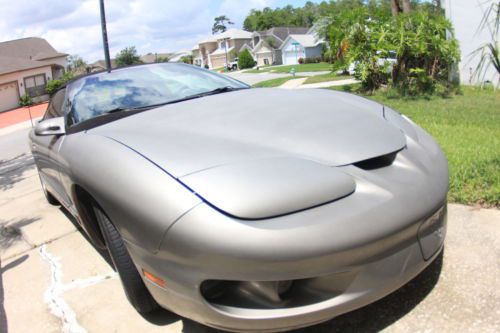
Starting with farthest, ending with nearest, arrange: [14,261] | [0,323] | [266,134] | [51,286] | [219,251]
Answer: [14,261]
[51,286]
[0,323]
[266,134]
[219,251]

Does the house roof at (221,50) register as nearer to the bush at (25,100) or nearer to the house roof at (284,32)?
the house roof at (284,32)

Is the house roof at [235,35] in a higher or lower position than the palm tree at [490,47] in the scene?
higher

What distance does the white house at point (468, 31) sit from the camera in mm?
9289

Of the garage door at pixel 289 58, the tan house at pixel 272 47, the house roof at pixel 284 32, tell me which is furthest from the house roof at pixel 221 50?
the garage door at pixel 289 58

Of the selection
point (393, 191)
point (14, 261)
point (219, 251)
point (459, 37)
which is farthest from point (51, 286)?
point (459, 37)

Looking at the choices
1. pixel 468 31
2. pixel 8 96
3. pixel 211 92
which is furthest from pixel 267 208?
pixel 8 96

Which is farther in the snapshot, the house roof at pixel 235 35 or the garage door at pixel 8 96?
the house roof at pixel 235 35

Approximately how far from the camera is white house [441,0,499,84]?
9.29 m

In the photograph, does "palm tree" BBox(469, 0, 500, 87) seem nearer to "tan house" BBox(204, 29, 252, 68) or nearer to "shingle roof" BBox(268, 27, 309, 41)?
"shingle roof" BBox(268, 27, 309, 41)

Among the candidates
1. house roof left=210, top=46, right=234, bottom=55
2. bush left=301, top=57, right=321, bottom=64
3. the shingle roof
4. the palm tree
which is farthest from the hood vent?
house roof left=210, top=46, right=234, bottom=55

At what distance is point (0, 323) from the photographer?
259 cm

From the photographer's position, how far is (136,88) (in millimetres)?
3246

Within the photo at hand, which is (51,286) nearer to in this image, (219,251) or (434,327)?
(219,251)

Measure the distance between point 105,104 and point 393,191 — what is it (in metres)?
2.04
